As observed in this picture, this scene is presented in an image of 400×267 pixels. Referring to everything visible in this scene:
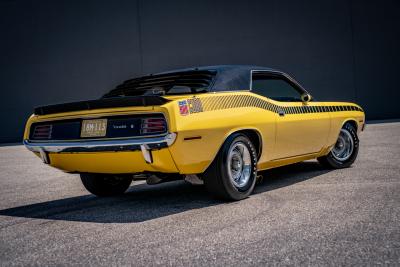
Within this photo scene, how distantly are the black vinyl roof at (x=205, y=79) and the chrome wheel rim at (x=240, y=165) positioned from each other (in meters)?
0.59

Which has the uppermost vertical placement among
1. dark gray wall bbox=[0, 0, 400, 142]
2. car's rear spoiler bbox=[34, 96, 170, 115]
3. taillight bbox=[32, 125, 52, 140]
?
dark gray wall bbox=[0, 0, 400, 142]

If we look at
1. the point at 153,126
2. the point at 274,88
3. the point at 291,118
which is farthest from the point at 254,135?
the point at 153,126

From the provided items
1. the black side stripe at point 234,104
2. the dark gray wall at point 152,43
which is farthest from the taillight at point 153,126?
the dark gray wall at point 152,43

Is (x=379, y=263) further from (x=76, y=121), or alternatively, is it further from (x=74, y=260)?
(x=76, y=121)

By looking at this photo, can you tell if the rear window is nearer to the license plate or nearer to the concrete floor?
the license plate

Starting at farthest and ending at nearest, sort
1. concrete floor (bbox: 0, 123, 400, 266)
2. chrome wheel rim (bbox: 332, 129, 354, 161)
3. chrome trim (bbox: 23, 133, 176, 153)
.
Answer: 1. chrome wheel rim (bbox: 332, 129, 354, 161)
2. chrome trim (bbox: 23, 133, 176, 153)
3. concrete floor (bbox: 0, 123, 400, 266)

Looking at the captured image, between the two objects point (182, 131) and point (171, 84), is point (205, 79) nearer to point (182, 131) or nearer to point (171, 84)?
point (171, 84)

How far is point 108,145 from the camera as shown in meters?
4.21

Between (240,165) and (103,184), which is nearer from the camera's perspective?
(240,165)

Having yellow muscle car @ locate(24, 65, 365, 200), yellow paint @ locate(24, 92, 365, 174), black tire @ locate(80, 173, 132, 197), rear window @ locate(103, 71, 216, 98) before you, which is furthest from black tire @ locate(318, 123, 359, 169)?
black tire @ locate(80, 173, 132, 197)

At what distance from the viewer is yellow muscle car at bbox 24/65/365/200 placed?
13.6 feet

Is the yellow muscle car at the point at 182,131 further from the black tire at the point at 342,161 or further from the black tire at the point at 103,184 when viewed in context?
the black tire at the point at 342,161

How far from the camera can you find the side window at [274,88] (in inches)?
212

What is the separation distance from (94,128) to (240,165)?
4.70ft
